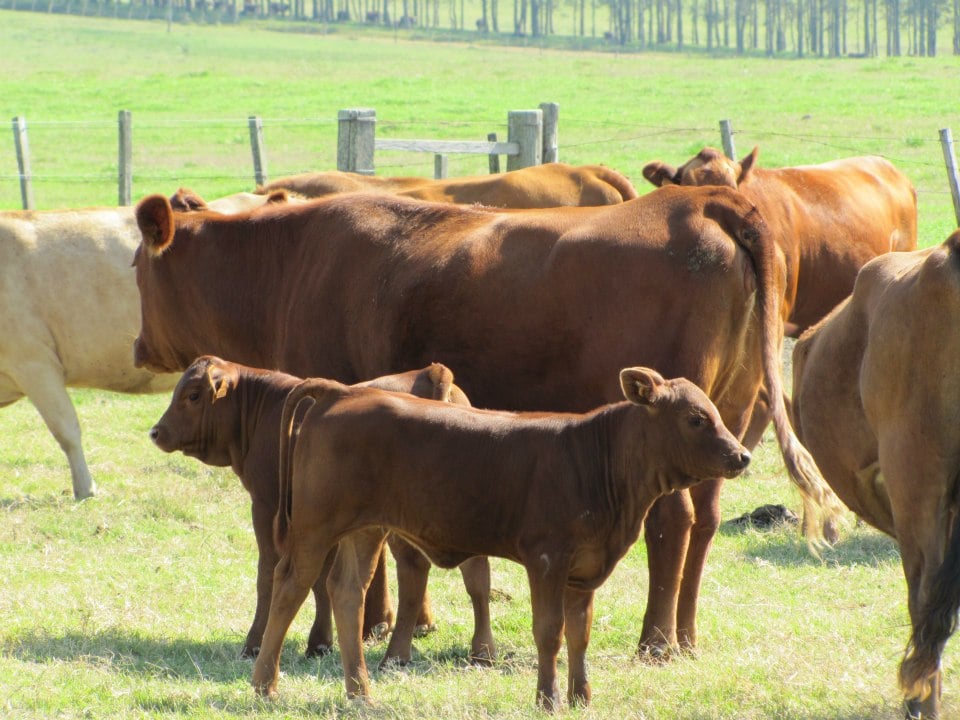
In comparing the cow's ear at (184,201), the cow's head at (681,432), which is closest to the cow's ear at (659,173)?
the cow's ear at (184,201)

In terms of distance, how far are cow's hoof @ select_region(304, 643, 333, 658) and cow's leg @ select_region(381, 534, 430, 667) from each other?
28 cm

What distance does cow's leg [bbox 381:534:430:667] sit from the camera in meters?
5.32

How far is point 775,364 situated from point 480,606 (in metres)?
1.55

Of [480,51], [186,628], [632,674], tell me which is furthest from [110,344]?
[480,51]

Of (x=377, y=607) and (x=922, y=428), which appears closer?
A: (x=922, y=428)

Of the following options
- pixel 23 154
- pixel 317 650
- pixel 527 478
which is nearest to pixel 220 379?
pixel 317 650

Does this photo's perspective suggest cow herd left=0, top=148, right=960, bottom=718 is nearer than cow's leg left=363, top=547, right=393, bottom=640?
Yes

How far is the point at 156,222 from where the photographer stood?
629cm

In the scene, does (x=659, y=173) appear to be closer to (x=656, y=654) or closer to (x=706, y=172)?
(x=706, y=172)

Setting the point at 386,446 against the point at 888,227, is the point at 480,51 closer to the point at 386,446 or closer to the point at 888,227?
the point at 888,227

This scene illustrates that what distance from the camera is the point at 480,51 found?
3290 inches

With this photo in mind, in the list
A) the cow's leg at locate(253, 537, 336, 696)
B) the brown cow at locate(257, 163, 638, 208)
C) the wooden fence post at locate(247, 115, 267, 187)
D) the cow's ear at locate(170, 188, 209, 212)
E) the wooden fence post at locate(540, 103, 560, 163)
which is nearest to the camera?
the cow's leg at locate(253, 537, 336, 696)

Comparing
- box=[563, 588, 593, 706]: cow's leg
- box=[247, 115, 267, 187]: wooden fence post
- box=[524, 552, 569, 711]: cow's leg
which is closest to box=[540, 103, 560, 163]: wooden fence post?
box=[247, 115, 267, 187]: wooden fence post

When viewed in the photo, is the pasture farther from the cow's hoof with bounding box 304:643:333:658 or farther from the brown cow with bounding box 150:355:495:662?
the brown cow with bounding box 150:355:495:662
